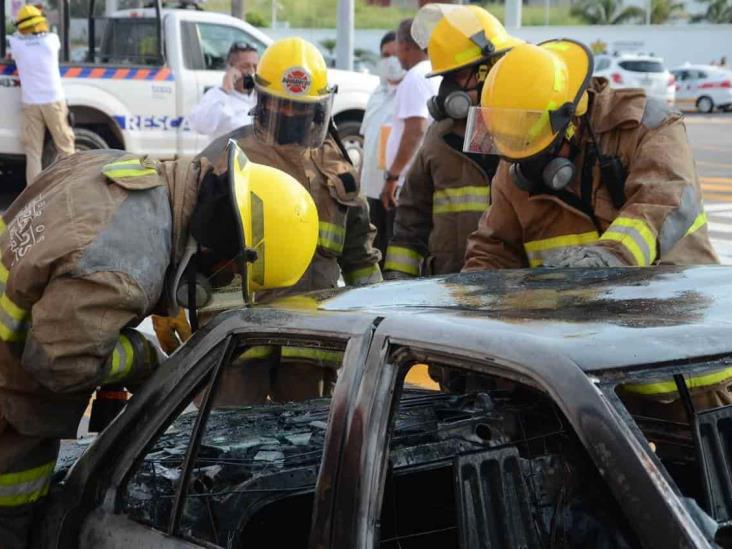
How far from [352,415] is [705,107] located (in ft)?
118

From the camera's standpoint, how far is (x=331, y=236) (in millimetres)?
4473

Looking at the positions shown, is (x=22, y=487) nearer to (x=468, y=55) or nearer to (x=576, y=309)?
(x=576, y=309)

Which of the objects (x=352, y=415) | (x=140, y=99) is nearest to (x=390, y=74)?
(x=352, y=415)

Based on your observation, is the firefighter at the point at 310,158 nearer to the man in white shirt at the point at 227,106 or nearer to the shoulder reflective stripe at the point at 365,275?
the shoulder reflective stripe at the point at 365,275

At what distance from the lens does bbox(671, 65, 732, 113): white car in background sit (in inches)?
1409

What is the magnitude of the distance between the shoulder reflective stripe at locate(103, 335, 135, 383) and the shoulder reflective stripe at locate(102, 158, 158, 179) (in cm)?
42

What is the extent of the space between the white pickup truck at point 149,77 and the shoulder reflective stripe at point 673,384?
32.7 ft

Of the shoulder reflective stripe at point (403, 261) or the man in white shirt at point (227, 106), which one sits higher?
the man in white shirt at point (227, 106)

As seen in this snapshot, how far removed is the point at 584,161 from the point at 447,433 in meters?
1.55

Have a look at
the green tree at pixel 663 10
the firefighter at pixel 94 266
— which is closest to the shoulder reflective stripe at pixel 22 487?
the firefighter at pixel 94 266

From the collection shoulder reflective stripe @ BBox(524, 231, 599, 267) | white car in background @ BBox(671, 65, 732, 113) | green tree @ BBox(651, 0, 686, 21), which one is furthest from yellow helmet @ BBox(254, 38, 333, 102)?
green tree @ BBox(651, 0, 686, 21)

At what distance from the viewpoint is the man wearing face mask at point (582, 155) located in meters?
3.89

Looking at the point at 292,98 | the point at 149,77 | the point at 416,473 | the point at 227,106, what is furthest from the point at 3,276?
the point at 149,77

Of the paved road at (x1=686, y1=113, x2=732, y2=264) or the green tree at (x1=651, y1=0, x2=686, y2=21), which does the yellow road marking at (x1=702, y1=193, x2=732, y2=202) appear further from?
the green tree at (x1=651, y1=0, x2=686, y2=21)
